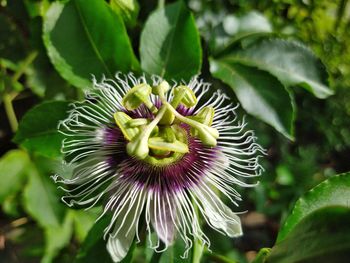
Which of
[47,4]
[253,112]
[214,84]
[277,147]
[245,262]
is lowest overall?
[245,262]

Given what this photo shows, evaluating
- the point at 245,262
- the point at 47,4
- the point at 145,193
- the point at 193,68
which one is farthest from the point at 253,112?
the point at 245,262

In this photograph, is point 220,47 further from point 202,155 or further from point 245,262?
point 245,262

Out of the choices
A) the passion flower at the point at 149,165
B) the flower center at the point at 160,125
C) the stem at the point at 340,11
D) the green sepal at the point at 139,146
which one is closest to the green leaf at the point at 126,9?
the passion flower at the point at 149,165

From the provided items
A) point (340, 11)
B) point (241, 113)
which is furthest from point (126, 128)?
point (340, 11)

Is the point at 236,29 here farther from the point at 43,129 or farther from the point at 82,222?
the point at 82,222

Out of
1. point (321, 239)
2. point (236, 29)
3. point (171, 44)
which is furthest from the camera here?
point (236, 29)

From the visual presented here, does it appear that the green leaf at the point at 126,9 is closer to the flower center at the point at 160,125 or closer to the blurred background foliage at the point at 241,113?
the blurred background foliage at the point at 241,113
